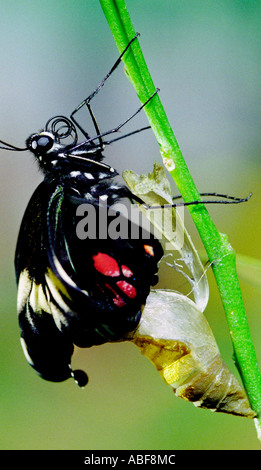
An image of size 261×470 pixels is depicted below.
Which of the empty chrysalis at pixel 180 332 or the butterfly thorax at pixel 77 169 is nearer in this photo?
the empty chrysalis at pixel 180 332

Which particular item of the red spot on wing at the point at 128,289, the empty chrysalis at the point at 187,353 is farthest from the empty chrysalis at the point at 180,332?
the red spot on wing at the point at 128,289

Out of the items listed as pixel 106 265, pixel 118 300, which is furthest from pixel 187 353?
pixel 106 265

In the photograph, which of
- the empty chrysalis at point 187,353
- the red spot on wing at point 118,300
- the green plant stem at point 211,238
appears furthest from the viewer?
the red spot on wing at point 118,300

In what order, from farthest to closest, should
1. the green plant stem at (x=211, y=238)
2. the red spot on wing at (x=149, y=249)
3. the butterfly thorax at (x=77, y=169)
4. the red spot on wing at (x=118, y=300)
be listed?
1. the butterfly thorax at (x=77, y=169)
2. the red spot on wing at (x=149, y=249)
3. the red spot on wing at (x=118, y=300)
4. the green plant stem at (x=211, y=238)

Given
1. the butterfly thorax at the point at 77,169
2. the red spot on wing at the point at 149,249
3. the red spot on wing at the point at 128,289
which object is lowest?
the red spot on wing at the point at 128,289

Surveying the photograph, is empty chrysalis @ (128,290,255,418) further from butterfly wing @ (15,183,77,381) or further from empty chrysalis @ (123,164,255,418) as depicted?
butterfly wing @ (15,183,77,381)

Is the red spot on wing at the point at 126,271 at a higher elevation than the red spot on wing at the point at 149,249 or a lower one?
lower

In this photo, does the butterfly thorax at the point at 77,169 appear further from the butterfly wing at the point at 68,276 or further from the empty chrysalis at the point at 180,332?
the empty chrysalis at the point at 180,332

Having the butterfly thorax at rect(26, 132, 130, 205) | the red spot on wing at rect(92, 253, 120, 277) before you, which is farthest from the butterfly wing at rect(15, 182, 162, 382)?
the butterfly thorax at rect(26, 132, 130, 205)
